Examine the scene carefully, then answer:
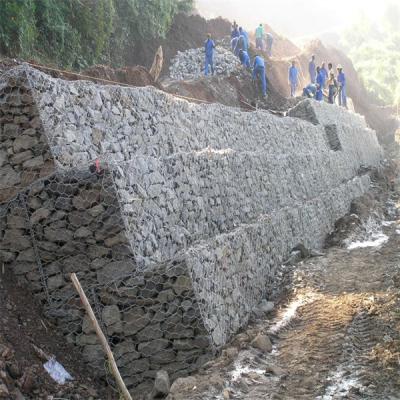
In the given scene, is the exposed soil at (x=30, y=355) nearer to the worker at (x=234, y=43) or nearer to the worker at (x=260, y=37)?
the worker at (x=234, y=43)

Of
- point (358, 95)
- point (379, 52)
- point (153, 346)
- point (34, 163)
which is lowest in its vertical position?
point (153, 346)

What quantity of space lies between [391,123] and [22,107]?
119 ft

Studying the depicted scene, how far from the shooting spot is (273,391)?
5477 millimetres

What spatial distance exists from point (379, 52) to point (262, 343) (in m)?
67.6

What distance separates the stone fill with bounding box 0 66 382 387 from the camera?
626cm

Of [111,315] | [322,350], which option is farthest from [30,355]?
[322,350]

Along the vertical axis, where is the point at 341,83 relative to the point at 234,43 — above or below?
below

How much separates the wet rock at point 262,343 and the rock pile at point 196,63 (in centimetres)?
1606

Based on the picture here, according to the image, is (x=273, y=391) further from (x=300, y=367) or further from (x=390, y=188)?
(x=390, y=188)

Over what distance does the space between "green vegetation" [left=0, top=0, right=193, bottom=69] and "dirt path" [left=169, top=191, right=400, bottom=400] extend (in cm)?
919

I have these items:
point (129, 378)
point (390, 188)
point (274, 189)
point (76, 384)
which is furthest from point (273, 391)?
point (390, 188)

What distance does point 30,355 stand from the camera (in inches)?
227

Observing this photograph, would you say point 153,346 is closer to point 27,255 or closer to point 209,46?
point 27,255

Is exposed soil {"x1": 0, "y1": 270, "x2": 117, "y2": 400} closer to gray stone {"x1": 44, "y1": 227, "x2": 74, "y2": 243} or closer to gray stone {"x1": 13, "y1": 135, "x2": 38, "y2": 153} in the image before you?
gray stone {"x1": 44, "y1": 227, "x2": 74, "y2": 243}
